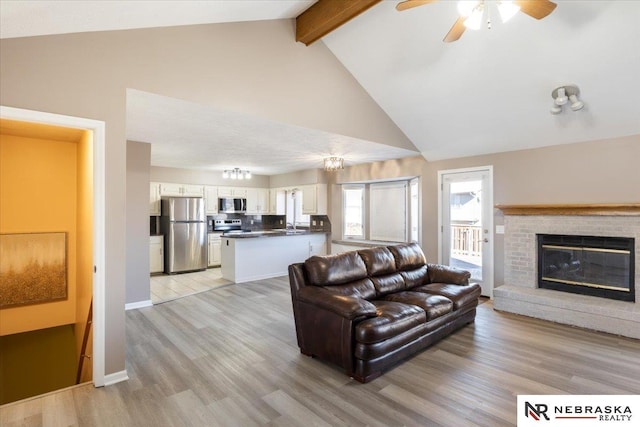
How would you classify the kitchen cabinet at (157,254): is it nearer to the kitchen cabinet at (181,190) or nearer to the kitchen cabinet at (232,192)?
the kitchen cabinet at (181,190)

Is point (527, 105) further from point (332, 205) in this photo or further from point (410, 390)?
point (332, 205)

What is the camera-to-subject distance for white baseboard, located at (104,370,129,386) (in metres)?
2.59

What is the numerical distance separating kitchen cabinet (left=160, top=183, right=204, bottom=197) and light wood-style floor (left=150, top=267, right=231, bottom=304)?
180 cm

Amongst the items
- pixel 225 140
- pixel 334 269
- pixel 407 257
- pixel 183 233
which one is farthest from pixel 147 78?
pixel 183 233

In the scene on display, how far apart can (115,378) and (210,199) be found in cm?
555

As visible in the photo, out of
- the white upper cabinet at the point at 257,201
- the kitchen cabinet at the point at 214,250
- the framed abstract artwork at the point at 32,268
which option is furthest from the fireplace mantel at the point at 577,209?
the framed abstract artwork at the point at 32,268

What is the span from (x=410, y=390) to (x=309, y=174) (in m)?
5.78

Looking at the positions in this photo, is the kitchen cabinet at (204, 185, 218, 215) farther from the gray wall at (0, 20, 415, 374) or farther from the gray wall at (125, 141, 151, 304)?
the gray wall at (0, 20, 415, 374)

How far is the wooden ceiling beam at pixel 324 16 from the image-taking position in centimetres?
307

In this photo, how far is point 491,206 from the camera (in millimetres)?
5004

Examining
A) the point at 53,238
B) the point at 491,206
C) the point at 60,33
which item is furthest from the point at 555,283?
the point at 53,238

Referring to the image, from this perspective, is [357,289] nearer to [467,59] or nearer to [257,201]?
[467,59]

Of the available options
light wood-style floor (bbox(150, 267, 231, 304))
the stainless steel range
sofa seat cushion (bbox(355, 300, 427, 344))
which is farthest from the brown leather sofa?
the stainless steel range

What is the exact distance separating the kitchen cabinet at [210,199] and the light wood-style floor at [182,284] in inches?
58.3
